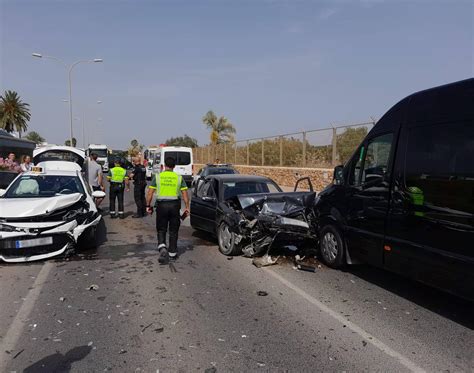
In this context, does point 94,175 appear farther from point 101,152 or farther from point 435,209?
point 101,152

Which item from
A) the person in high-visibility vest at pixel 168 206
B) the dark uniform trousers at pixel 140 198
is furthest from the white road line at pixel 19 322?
the dark uniform trousers at pixel 140 198

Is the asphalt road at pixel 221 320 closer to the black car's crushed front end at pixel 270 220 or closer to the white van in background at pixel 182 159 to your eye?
the black car's crushed front end at pixel 270 220

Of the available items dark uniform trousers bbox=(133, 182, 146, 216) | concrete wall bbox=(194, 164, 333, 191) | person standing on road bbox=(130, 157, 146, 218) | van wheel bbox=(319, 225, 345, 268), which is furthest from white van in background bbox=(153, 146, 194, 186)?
van wheel bbox=(319, 225, 345, 268)

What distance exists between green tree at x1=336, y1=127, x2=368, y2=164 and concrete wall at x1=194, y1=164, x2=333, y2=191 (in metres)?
0.87

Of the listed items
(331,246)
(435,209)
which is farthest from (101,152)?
(435,209)

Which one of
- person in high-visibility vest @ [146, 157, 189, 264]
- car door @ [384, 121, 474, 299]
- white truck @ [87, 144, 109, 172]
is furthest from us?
white truck @ [87, 144, 109, 172]

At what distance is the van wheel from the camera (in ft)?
20.8

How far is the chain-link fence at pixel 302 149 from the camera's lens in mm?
17672

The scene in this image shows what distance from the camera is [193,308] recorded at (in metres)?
4.88

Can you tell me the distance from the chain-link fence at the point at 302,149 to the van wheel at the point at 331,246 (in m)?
10.6

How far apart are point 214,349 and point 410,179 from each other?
9.49ft

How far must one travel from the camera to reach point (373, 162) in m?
5.73

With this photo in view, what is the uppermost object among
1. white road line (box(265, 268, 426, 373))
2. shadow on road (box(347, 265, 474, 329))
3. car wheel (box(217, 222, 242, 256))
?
car wheel (box(217, 222, 242, 256))

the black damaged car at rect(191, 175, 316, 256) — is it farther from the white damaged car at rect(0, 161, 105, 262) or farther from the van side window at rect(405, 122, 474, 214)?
the van side window at rect(405, 122, 474, 214)
